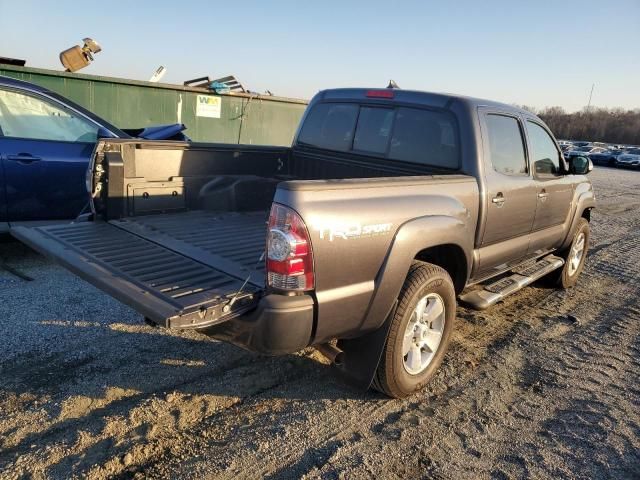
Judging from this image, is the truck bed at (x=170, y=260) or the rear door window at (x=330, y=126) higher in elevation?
the rear door window at (x=330, y=126)

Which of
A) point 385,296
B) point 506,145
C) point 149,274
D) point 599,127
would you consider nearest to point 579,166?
point 506,145

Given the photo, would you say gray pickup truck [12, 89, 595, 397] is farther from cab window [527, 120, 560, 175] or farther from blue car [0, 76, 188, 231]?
blue car [0, 76, 188, 231]

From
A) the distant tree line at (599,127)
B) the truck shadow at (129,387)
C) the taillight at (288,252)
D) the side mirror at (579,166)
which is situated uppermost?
the distant tree line at (599,127)

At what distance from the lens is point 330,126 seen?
15.3 feet

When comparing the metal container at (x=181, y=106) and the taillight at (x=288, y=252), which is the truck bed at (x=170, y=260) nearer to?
the taillight at (x=288, y=252)

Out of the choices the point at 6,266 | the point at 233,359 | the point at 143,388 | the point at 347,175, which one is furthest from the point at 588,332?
the point at 6,266

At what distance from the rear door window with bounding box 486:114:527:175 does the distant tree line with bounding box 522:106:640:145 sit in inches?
2759

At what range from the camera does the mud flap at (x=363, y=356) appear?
9.62ft

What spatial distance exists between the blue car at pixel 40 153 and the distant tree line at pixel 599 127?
71127 mm

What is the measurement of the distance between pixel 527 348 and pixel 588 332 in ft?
2.82

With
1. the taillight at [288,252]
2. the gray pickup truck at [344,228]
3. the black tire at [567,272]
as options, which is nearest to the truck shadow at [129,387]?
the gray pickup truck at [344,228]

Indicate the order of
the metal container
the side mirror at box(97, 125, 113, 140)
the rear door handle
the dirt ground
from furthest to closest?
the metal container < the side mirror at box(97, 125, 113, 140) < the rear door handle < the dirt ground

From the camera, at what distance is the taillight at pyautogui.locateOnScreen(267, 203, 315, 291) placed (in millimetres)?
2402

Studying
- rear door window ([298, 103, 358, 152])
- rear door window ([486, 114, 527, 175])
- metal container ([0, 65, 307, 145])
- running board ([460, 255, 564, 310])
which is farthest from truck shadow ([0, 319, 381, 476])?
metal container ([0, 65, 307, 145])
